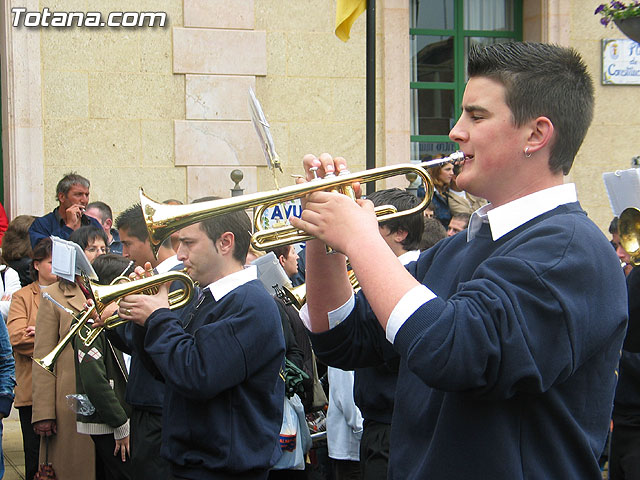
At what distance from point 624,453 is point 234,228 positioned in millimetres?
2264

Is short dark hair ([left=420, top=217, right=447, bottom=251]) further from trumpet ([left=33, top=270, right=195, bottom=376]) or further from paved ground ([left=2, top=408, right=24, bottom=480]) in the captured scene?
paved ground ([left=2, top=408, right=24, bottom=480])

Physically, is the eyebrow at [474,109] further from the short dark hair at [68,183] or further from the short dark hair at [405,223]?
the short dark hair at [68,183]

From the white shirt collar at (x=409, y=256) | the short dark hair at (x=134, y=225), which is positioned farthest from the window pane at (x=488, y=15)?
the white shirt collar at (x=409, y=256)

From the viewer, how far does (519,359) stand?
6.11ft

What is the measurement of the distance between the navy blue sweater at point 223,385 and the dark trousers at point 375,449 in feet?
1.61

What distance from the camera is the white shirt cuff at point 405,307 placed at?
1.92 m

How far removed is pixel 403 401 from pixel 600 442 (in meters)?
0.49

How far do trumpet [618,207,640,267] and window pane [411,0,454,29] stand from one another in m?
7.17

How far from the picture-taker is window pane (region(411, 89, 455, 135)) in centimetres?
1030

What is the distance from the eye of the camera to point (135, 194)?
8.99 m

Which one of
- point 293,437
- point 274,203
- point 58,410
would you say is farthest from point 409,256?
point 58,410

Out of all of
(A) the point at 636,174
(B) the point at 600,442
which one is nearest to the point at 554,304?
(B) the point at 600,442

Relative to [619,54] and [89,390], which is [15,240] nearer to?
[89,390]

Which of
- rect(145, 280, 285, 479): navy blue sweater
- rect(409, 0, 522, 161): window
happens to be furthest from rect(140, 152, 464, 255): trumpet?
rect(409, 0, 522, 161): window
